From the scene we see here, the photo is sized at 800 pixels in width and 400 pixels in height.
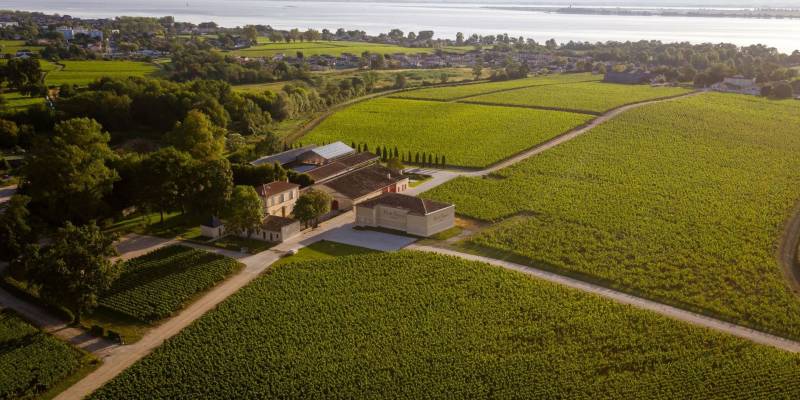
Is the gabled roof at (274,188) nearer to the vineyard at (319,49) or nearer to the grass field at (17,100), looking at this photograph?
the grass field at (17,100)

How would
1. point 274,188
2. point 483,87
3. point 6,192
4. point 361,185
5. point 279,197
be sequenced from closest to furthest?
point 279,197, point 274,188, point 361,185, point 6,192, point 483,87

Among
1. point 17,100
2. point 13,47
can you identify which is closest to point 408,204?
point 17,100

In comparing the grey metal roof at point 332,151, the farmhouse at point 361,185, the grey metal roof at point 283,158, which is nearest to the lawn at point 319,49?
the grey metal roof at point 332,151

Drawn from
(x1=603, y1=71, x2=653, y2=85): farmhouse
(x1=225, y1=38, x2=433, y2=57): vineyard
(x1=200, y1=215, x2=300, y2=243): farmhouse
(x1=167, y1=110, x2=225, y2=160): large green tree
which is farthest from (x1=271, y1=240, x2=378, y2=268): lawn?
(x1=225, y1=38, x2=433, y2=57): vineyard

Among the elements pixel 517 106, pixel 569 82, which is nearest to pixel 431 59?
pixel 569 82

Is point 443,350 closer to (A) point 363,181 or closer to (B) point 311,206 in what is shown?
(B) point 311,206

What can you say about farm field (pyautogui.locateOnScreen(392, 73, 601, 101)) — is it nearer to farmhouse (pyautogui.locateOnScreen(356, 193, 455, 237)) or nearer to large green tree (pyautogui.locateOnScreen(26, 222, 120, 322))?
farmhouse (pyautogui.locateOnScreen(356, 193, 455, 237))
